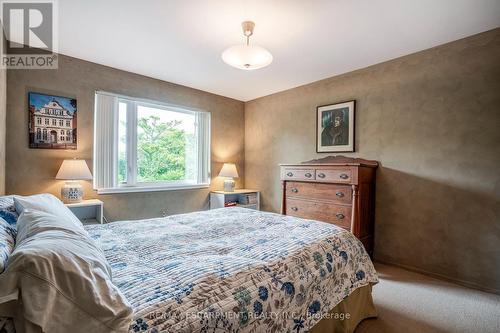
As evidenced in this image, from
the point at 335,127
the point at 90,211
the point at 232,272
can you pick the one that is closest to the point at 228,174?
the point at 335,127

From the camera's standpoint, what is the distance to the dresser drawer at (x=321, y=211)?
2811 millimetres

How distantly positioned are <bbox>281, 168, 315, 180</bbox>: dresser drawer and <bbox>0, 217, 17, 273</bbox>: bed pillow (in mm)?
2719

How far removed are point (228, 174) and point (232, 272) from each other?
10.2 ft

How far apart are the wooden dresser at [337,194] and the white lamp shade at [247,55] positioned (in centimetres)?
149

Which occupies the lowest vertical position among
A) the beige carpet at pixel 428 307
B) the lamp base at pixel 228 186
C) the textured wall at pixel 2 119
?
the beige carpet at pixel 428 307

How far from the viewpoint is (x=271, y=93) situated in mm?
4281

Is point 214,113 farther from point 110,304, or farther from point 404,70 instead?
point 110,304

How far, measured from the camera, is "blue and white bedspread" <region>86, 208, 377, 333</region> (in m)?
0.90

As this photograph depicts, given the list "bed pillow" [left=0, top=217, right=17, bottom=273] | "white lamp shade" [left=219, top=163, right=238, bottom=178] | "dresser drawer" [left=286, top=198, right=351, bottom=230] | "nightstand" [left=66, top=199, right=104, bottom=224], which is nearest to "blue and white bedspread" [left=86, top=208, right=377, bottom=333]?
"bed pillow" [left=0, top=217, right=17, bottom=273]

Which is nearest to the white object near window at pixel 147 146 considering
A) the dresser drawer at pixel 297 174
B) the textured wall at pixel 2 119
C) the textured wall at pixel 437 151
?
the textured wall at pixel 2 119

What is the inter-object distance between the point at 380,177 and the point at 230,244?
7.59ft

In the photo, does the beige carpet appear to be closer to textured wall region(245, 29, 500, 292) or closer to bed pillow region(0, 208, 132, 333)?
textured wall region(245, 29, 500, 292)

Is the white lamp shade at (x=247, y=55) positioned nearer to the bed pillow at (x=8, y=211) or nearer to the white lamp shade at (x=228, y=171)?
the bed pillow at (x=8, y=211)

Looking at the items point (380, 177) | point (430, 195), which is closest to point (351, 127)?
point (380, 177)
